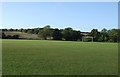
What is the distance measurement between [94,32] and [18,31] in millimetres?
28978

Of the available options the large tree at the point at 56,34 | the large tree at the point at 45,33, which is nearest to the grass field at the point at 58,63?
the large tree at the point at 56,34

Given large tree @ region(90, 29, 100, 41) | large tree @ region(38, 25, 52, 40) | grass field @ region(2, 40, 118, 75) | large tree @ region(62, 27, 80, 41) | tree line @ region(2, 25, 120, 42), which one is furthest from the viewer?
large tree @ region(38, 25, 52, 40)

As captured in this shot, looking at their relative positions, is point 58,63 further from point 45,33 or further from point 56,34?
point 45,33

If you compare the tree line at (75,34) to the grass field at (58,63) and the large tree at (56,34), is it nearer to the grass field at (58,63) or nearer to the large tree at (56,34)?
the large tree at (56,34)

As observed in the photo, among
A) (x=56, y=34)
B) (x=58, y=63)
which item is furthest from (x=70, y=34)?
(x=58, y=63)

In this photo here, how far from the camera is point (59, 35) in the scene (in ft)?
355

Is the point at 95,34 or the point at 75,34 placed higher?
the point at 75,34

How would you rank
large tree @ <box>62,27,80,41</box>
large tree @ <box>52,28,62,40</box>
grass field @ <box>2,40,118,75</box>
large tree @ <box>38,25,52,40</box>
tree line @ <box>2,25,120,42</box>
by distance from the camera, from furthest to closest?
large tree @ <box>38,25,52,40</box>, large tree @ <box>62,27,80,41</box>, large tree @ <box>52,28,62,40</box>, tree line @ <box>2,25,120,42</box>, grass field @ <box>2,40,118,75</box>

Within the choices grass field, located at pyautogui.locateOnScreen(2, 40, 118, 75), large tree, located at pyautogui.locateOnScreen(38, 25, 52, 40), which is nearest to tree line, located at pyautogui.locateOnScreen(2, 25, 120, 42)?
large tree, located at pyautogui.locateOnScreen(38, 25, 52, 40)

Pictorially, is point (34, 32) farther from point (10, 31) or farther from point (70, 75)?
point (70, 75)

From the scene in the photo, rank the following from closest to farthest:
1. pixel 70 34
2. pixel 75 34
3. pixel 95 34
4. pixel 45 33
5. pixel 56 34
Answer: pixel 56 34 → pixel 95 34 → pixel 75 34 → pixel 70 34 → pixel 45 33

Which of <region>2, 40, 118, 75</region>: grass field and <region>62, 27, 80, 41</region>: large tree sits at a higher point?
<region>62, 27, 80, 41</region>: large tree

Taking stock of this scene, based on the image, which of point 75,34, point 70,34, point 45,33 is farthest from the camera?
point 45,33

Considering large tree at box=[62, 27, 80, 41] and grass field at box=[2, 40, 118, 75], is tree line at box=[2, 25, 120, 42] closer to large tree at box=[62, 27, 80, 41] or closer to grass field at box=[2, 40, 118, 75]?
large tree at box=[62, 27, 80, 41]
